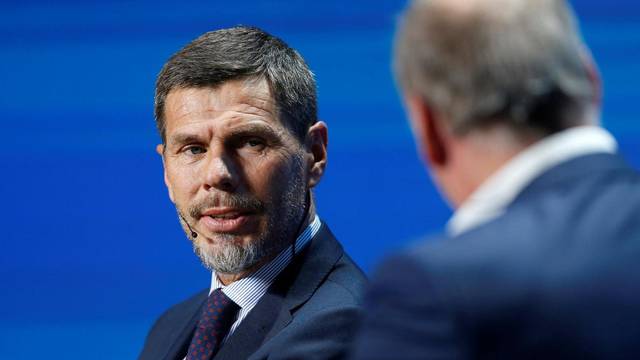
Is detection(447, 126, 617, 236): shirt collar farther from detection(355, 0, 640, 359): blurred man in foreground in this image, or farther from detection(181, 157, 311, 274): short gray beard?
detection(181, 157, 311, 274): short gray beard

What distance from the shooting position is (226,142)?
6.46ft

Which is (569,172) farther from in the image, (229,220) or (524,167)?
(229,220)

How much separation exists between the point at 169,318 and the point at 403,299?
4.59ft

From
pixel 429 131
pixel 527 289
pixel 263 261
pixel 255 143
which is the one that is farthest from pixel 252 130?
pixel 527 289

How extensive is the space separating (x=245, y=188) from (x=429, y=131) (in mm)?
Answer: 976

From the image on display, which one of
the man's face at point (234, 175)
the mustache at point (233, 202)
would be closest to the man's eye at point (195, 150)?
the man's face at point (234, 175)

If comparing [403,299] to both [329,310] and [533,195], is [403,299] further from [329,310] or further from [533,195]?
[329,310]

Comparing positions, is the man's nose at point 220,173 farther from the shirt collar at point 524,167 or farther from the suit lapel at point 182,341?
the shirt collar at point 524,167

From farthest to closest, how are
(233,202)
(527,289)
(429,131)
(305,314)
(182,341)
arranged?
1. (182,341)
2. (233,202)
3. (305,314)
4. (429,131)
5. (527,289)

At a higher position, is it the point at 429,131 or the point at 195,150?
the point at 195,150

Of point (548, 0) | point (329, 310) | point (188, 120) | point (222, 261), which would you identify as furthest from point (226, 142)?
point (548, 0)

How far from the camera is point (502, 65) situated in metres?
0.94

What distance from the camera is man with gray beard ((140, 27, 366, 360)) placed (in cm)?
192

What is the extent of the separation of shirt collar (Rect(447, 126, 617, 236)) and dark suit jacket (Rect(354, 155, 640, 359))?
33 millimetres
